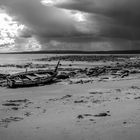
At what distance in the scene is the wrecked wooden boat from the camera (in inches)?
974

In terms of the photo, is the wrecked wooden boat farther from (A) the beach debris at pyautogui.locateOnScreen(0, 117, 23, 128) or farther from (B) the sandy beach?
(A) the beach debris at pyautogui.locateOnScreen(0, 117, 23, 128)

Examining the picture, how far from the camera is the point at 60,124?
10547 mm

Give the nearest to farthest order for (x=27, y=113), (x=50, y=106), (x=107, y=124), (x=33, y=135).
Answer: (x=33, y=135) < (x=107, y=124) < (x=27, y=113) < (x=50, y=106)

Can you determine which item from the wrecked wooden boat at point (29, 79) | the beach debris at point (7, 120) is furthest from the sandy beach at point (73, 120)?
the wrecked wooden boat at point (29, 79)

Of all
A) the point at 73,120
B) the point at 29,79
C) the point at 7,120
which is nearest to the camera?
the point at 73,120

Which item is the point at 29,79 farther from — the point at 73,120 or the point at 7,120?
the point at 73,120

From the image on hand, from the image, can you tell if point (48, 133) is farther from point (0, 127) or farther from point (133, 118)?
point (133, 118)

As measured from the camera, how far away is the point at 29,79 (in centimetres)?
2572

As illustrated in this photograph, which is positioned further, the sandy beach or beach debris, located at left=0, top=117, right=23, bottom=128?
beach debris, located at left=0, top=117, right=23, bottom=128

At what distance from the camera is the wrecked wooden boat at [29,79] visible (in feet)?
81.1

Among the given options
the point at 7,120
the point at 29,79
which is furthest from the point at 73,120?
the point at 29,79

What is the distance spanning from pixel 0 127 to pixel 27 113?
8.76ft

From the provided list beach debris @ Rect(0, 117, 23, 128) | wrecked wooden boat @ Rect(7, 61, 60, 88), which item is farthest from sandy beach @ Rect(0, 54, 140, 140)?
wrecked wooden boat @ Rect(7, 61, 60, 88)

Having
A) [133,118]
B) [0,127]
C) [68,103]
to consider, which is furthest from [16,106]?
[133,118]
